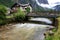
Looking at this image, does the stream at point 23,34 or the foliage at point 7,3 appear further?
the foliage at point 7,3

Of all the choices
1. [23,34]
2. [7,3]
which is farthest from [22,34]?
[7,3]

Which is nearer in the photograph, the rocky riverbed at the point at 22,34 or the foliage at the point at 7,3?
the rocky riverbed at the point at 22,34

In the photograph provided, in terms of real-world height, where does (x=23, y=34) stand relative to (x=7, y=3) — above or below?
below

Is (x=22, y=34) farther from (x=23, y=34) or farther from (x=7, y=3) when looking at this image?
(x=7, y=3)

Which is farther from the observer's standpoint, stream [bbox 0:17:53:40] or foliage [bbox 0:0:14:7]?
foliage [bbox 0:0:14:7]

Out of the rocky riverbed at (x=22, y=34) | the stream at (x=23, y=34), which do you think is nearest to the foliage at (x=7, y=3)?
the rocky riverbed at (x=22, y=34)

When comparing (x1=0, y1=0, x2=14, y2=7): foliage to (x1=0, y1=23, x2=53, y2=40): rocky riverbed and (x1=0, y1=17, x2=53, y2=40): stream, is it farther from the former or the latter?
(x1=0, y1=17, x2=53, y2=40): stream

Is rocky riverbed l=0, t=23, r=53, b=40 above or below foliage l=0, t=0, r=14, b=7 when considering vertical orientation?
below

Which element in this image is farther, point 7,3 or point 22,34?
point 7,3

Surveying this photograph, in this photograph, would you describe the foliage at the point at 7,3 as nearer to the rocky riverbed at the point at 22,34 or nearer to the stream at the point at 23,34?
the rocky riverbed at the point at 22,34

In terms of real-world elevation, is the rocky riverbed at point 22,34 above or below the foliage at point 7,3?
below

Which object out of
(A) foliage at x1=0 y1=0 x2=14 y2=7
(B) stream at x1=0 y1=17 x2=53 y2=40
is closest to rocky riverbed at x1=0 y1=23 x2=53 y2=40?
(B) stream at x1=0 y1=17 x2=53 y2=40

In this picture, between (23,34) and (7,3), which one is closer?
(23,34)

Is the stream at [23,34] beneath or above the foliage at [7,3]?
beneath
